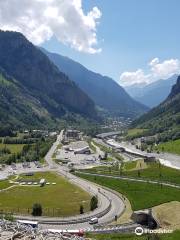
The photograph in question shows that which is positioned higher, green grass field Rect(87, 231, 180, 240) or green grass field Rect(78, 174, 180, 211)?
green grass field Rect(78, 174, 180, 211)

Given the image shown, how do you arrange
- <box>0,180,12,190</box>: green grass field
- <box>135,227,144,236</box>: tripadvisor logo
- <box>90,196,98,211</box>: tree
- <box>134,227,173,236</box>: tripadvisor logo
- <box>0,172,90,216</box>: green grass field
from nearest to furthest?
<box>134,227,173,236</box>: tripadvisor logo → <box>135,227,144,236</box>: tripadvisor logo → <box>90,196,98,211</box>: tree → <box>0,172,90,216</box>: green grass field → <box>0,180,12,190</box>: green grass field

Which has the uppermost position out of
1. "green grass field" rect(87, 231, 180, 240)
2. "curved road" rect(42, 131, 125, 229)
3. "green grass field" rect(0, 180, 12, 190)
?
"green grass field" rect(0, 180, 12, 190)

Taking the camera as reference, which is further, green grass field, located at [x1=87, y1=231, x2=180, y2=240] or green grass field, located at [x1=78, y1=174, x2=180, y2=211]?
green grass field, located at [x1=78, y1=174, x2=180, y2=211]

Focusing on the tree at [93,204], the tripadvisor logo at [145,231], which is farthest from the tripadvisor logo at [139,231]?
the tree at [93,204]

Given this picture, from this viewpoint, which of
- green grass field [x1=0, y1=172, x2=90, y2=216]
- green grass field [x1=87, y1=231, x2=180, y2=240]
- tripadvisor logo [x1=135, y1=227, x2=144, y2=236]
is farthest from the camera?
green grass field [x1=0, y1=172, x2=90, y2=216]

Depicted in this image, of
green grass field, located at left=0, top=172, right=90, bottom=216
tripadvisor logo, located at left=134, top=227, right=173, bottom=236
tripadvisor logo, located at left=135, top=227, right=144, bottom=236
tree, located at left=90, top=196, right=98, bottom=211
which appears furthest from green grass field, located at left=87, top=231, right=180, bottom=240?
tree, located at left=90, top=196, right=98, bottom=211

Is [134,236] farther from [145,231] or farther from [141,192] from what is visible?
[141,192]

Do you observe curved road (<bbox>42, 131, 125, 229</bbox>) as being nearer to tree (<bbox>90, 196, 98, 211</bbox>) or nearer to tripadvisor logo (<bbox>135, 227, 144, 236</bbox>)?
tree (<bbox>90, 196, 98, 211</bbox>)

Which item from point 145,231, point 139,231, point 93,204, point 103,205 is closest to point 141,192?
point 103,205
